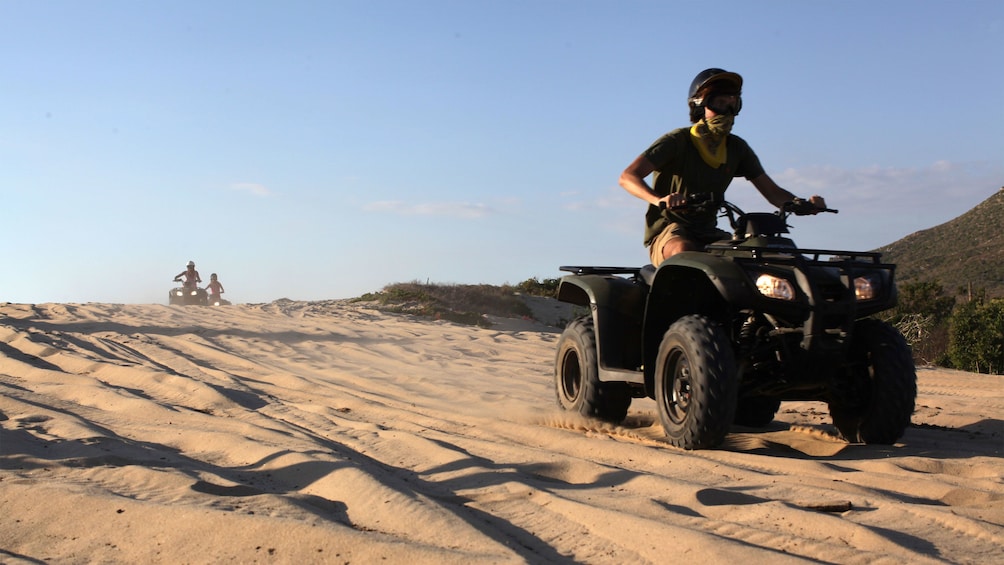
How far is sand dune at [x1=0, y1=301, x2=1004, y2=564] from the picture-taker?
3.00 m

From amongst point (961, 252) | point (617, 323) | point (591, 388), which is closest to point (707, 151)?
point (617, 323)

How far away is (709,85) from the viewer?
19.5 feet

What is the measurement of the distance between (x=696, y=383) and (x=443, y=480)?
57.7 inches

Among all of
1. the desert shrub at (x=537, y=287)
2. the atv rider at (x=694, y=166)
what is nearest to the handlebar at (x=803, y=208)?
the atv rider at (x=694, y=166)

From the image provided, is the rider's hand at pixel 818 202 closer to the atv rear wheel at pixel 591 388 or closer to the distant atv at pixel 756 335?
the distant atv at pixel 756 335

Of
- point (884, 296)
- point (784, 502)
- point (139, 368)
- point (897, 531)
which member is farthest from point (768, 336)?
point (139, 368)

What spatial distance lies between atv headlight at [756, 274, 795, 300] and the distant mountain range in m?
27.9

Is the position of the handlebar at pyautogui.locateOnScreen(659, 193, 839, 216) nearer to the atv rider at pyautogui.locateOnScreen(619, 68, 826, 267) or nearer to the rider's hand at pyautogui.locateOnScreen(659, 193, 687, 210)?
the rider's hand at pyautogui.locateOnScreen(659, 193, 687, 210)

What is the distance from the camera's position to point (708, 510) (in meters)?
3.53

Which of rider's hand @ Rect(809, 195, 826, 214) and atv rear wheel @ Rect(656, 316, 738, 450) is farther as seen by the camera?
rider's hand @ Rect(809, 195, 826, 214)

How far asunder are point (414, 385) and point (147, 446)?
4418 mm

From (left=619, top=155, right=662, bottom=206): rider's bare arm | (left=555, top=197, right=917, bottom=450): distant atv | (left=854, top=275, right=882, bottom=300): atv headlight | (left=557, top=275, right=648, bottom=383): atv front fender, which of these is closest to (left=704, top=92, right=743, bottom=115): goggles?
(left=619, top=155, right=662, bottom=206): rider's bare arm

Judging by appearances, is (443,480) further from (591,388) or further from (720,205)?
(720,205)

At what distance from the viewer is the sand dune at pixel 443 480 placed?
9.83ft
